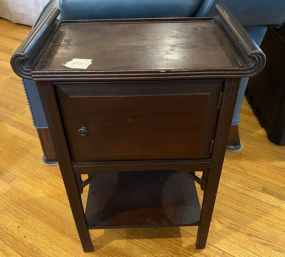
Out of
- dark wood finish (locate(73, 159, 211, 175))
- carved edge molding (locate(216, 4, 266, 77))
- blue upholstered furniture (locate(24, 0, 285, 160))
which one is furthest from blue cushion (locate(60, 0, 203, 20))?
dark wood finish (locate(73, 159, 211, 175))

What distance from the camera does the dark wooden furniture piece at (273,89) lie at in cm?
131

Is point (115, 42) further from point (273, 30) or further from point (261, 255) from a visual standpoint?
point (273, 30)

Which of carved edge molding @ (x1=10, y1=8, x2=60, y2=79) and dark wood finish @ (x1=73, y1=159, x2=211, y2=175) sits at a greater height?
carved edge molding @ (x1=10, y1=8, x2=60, y2=79)

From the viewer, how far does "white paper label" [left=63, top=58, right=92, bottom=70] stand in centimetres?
61

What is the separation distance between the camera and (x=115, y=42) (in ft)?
2.38

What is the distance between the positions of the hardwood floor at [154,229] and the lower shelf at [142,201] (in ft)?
0.50

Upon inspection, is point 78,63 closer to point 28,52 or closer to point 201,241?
point 28,52

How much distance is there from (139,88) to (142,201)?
0.51 meters

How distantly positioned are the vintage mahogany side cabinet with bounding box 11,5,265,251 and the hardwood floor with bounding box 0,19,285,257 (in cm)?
25

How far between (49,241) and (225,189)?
74 centimetres

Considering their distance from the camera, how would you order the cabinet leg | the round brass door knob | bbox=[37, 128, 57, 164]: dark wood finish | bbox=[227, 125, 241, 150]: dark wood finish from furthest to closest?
bbox=[227, 125, 241, 150]: dark wood finish < bbox=[37, 128, 57, 164]: dark wood finish < the cabinet leg < the round brass door knob

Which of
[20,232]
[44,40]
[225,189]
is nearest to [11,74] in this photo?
[20,232]

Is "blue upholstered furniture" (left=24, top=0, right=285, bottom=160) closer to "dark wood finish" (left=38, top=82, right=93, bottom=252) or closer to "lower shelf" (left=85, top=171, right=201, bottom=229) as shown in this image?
"dark wood finish" (left=38, top=82, right=93, bottom=252)

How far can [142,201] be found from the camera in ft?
3.28
